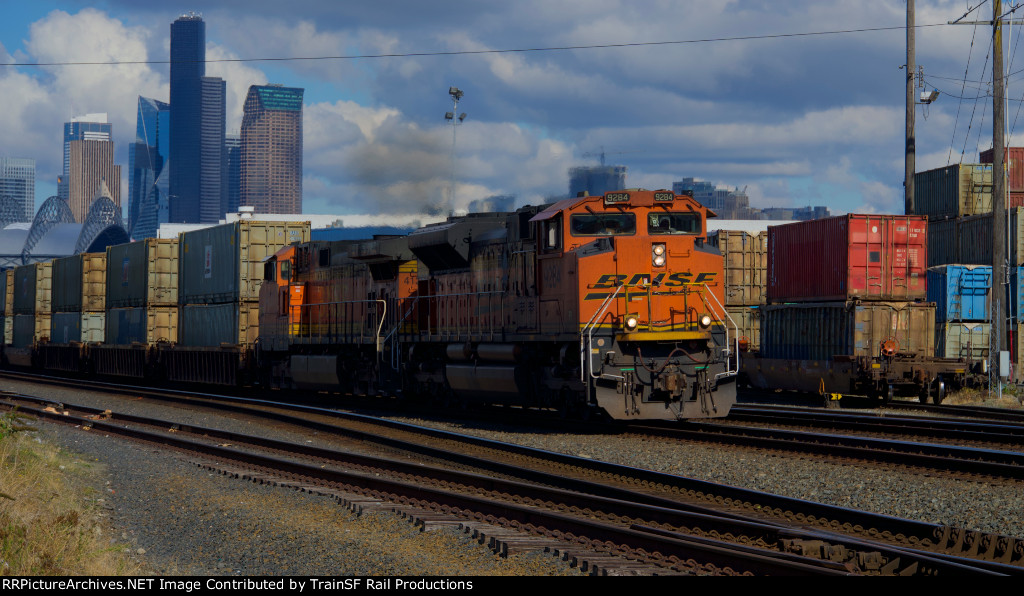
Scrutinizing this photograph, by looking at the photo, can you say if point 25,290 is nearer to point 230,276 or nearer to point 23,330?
point 23,330

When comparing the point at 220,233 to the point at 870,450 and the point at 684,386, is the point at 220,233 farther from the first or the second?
the point at 870,450

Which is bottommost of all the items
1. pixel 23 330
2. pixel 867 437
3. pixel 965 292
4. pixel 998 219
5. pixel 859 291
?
pixel 867 437

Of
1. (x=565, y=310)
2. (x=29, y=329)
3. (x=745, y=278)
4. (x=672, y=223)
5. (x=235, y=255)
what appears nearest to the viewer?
(x=565, y=310)

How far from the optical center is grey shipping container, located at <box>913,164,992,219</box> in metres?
37.2

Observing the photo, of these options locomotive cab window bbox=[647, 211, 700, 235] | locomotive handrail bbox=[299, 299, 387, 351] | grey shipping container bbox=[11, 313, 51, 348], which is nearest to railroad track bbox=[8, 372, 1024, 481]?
locomotive cab window bbox=[647, 211, 700, 235]

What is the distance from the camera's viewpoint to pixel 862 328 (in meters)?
23.6

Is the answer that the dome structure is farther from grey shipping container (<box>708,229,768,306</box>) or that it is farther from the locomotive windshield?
the locomotive windshield

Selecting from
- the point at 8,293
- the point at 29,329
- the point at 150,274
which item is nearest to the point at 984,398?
the point at 150,274

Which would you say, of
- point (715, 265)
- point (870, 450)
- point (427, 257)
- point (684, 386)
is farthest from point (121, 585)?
point (427, 257)

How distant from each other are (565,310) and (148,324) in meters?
24.3

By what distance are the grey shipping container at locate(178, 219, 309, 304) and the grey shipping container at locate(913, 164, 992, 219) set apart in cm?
2193

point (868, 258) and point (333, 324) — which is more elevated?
point (868, 258)

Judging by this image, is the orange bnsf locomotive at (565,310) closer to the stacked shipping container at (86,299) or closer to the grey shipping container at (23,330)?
the stacked shipping container at (86,299)

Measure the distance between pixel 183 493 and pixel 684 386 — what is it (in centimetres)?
797
